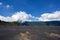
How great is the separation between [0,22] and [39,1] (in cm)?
70

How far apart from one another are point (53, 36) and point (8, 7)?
839mm

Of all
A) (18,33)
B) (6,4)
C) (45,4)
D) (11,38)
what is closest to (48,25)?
(45,4)

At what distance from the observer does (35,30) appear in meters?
1.78

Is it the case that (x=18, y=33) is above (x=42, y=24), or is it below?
below

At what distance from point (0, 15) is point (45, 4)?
0.72 m

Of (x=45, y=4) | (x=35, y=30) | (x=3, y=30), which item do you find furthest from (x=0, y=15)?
(x=45, y=4)

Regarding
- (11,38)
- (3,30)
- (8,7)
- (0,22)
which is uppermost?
(8,7)

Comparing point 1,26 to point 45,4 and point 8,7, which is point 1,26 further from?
point 45,4

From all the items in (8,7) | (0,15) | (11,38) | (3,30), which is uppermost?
(8,7)

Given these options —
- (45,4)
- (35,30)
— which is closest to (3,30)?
(35,30)

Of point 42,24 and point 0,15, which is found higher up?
point 0,15

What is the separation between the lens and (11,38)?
1.75 m

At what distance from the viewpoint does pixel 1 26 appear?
1767 mm

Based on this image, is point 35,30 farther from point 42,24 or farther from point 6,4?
point 6,4
